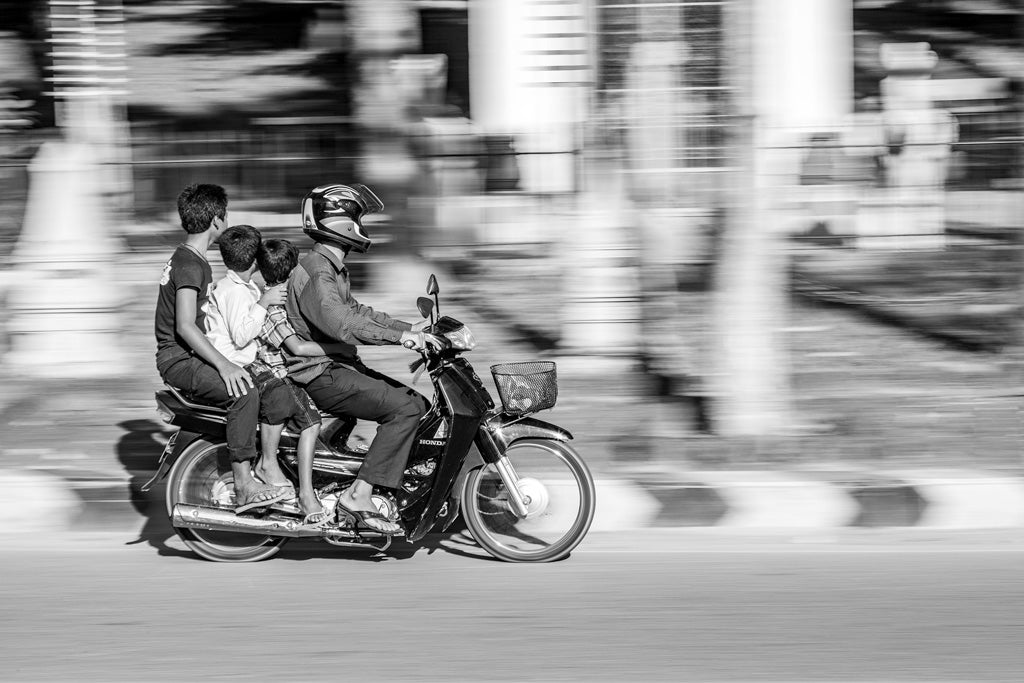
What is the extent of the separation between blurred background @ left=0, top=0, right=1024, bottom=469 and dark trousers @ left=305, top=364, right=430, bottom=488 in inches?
65.0

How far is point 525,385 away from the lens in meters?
5.21

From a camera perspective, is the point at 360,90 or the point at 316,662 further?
the point at 360,90

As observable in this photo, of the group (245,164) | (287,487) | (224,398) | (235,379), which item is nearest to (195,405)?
(224,398)

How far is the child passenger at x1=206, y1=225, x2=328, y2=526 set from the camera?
5.30 meters

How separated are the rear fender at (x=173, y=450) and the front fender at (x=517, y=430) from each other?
127cm

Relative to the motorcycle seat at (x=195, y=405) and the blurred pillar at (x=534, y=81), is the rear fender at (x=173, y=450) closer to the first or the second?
the motorcycle seat at (x=195, y=405)

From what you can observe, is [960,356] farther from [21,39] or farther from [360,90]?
[21,39]

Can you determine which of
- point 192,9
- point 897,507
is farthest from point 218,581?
point 192,9

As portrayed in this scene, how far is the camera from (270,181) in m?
10.9

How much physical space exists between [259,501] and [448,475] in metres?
0.81

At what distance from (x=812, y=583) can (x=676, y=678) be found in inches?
48.1

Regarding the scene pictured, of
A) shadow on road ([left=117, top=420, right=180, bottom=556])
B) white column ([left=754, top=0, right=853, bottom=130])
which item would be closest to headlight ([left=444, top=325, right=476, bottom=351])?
shadow on road ([left=117, top=420, right=180, bottom=556])

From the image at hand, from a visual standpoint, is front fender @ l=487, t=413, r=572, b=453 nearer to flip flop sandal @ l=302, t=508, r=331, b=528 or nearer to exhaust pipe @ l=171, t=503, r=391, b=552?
exhaust pipe @ l=171, t=503, r=391, b=552

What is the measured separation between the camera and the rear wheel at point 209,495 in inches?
219
